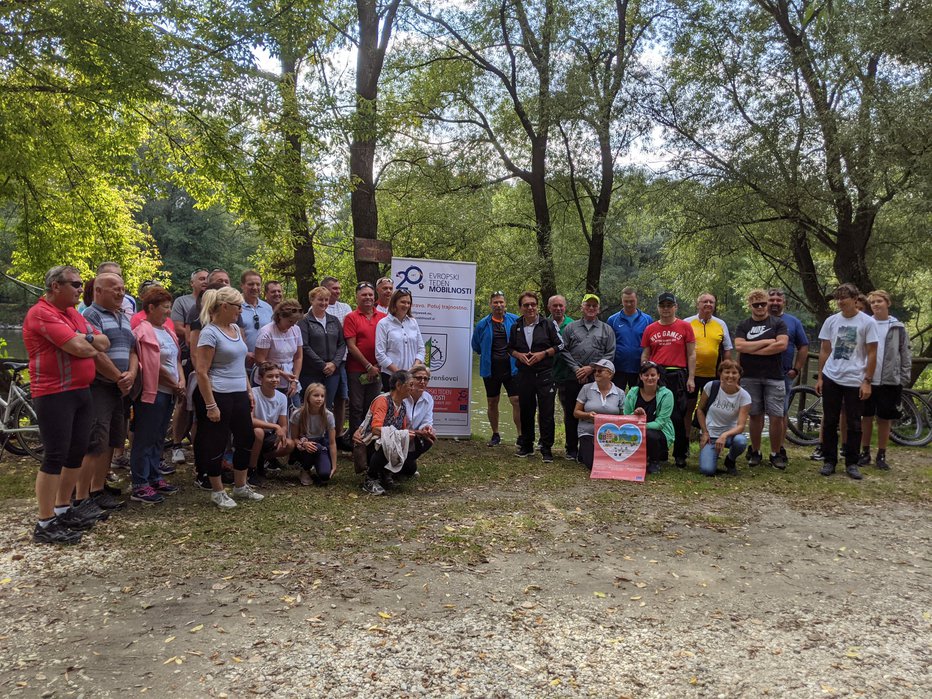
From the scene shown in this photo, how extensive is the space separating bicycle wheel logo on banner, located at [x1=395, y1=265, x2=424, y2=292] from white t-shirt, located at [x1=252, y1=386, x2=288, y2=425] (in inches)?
111

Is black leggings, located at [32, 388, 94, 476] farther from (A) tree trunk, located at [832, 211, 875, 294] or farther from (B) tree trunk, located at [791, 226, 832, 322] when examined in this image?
(B) tree trunk, located at [791, 226, 832, 322]

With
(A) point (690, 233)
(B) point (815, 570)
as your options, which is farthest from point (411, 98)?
(B) point (815, 570)

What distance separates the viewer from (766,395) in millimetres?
7027

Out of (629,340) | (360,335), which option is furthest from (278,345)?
(629,340)

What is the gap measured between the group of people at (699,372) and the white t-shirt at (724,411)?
1 centimetres

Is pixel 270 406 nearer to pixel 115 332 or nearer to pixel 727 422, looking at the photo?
pixel 115 332

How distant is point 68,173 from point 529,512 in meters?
8.43

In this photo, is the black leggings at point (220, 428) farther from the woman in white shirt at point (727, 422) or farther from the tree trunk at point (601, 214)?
the tree trunk at point (601, 214)

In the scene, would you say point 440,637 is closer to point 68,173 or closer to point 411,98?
point 68,173

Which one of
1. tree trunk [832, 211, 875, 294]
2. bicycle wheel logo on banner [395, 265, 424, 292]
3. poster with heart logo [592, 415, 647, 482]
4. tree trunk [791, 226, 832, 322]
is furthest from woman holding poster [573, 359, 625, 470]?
tree trunk [791, 226, 832, 322]

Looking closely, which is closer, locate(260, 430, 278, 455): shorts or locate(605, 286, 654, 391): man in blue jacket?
locate(260, 430, 278, 455): shorts

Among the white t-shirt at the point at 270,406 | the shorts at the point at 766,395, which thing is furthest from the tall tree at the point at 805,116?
the white t-shirt at the point at 270,406

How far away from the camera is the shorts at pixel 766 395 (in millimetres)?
A: 6984

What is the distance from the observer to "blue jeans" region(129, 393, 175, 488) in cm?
515
